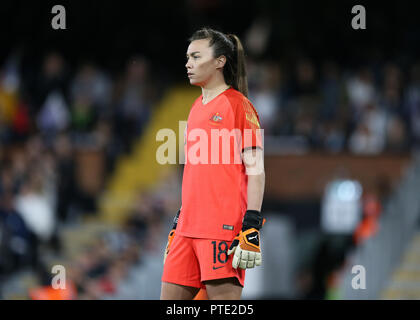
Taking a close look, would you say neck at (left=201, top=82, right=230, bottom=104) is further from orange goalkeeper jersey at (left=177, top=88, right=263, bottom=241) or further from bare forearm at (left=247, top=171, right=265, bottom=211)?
bare forearm at (left=247, top=171, right=265, bottom=211)

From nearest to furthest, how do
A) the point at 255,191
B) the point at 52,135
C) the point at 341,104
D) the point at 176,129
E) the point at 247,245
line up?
the point at 247,245 < the point at 255,191 < the point at 52,135 < the point at 341,104 < the point at 176,129

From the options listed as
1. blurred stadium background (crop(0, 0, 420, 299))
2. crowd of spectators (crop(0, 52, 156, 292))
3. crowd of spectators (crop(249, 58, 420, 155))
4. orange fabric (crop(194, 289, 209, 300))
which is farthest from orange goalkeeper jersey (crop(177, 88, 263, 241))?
crowd of spectators (crop(249, 58, 420, 155))

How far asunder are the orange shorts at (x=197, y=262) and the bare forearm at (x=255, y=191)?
23cm

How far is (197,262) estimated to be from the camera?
385 cm

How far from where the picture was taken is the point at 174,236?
12.9 ft

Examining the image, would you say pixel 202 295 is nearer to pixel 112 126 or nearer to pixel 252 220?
pixel 252 220

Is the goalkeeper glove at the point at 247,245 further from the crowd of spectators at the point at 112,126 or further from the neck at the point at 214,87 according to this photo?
the crowd of spectators at the point at 112,126

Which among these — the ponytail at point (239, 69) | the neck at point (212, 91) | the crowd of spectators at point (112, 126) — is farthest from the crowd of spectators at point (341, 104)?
the neck at point (212, 91)

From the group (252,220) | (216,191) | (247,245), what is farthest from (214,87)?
(247,245)

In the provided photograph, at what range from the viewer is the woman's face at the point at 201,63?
Answer: 3.93 m

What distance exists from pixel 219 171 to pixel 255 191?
0.70 ft

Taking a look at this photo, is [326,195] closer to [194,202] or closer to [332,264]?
[332,264]

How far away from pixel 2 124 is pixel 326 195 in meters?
5.15

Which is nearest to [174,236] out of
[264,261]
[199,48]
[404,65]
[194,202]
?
[194,202]
